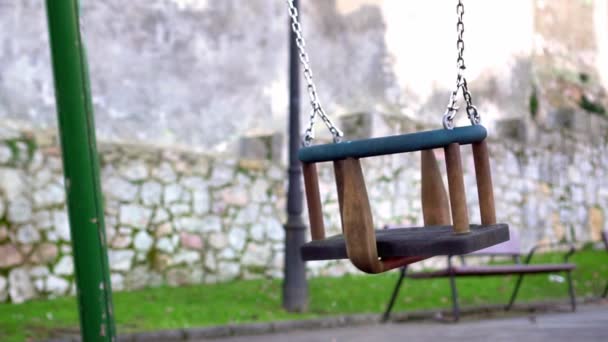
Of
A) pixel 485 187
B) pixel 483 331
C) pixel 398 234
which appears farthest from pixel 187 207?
pixel 485 187

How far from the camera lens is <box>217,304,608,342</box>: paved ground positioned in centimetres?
529

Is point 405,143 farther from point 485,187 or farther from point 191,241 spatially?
point 191,241

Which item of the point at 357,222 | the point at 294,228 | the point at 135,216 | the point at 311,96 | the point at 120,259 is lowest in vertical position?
the point at 120,259

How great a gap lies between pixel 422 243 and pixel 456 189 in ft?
0.67

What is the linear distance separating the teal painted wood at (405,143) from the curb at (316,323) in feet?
11.8

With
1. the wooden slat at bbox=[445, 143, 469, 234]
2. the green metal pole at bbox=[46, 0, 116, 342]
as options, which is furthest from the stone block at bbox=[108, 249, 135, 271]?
the wooden slat at bbox=[445, 143, 469, 234]

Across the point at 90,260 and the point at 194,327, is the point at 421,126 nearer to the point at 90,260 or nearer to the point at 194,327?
the point at 194,327

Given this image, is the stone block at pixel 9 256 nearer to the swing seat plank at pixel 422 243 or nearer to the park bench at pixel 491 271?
the park bench at pixel 491 271

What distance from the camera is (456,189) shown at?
237 cm

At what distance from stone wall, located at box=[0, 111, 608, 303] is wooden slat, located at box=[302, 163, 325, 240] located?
16.2ft

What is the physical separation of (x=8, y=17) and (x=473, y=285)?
5.55 meters

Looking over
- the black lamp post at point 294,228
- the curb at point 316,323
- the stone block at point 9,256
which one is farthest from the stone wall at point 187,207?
the curb at point 316,323

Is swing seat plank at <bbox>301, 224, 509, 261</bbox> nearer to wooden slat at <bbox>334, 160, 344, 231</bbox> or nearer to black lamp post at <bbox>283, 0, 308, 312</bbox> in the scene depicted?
wooden slat at <bbox>334, 160, 344, 231</bbox>

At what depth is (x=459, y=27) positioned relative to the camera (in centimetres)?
275
